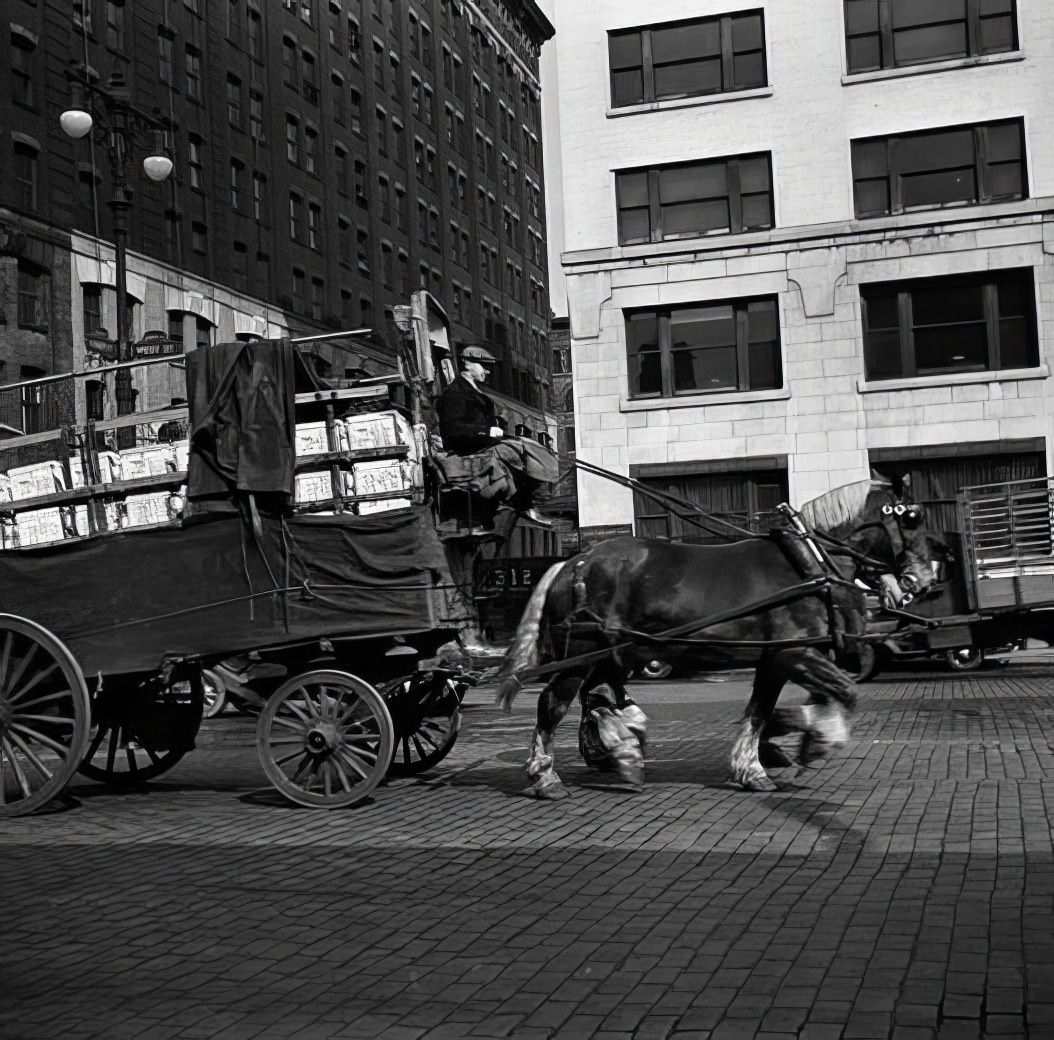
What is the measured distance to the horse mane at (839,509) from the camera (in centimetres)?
1011

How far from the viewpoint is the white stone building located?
27.8 m

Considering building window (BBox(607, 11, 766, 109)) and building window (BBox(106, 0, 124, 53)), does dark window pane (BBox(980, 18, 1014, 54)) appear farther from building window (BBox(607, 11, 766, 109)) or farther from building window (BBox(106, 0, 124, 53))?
building window (BBox(106, 0, 124, 53))

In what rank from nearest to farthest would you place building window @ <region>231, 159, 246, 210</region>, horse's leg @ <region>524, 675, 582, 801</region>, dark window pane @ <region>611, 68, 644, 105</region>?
horse's leg @ <region>524, 675, 582, 801</region>, dark window pane @ <region>611, 68, 644, 105</region>, building window @ <region>231, 159, 246, 210</region>

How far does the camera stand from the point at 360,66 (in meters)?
60.2

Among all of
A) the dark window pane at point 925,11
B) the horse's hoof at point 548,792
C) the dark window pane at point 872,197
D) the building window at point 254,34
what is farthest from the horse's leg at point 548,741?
the building window at point 254,34

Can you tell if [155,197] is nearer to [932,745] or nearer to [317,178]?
[317,178]

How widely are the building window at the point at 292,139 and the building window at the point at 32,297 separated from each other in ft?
55.3

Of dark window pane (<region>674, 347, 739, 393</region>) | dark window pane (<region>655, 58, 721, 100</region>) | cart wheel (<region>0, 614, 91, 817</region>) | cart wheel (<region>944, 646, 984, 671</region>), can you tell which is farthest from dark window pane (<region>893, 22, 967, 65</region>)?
cart wheel (<region>0, 614, 91, 817</region>)

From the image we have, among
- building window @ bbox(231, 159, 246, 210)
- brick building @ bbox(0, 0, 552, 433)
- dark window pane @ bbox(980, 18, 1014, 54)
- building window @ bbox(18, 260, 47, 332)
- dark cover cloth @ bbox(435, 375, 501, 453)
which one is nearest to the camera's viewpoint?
dark cover cloth @ bbox(435, 375, 501, 453)

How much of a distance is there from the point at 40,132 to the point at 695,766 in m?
34.4

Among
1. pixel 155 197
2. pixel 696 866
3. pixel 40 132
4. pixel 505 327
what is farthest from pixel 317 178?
pixel 696 866

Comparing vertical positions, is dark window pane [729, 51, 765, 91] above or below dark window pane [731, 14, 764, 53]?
below

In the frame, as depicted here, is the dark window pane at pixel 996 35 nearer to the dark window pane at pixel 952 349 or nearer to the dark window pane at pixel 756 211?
the dark window pane at pixel 756 211

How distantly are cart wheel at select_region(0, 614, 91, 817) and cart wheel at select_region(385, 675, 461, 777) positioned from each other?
7.30 feet
